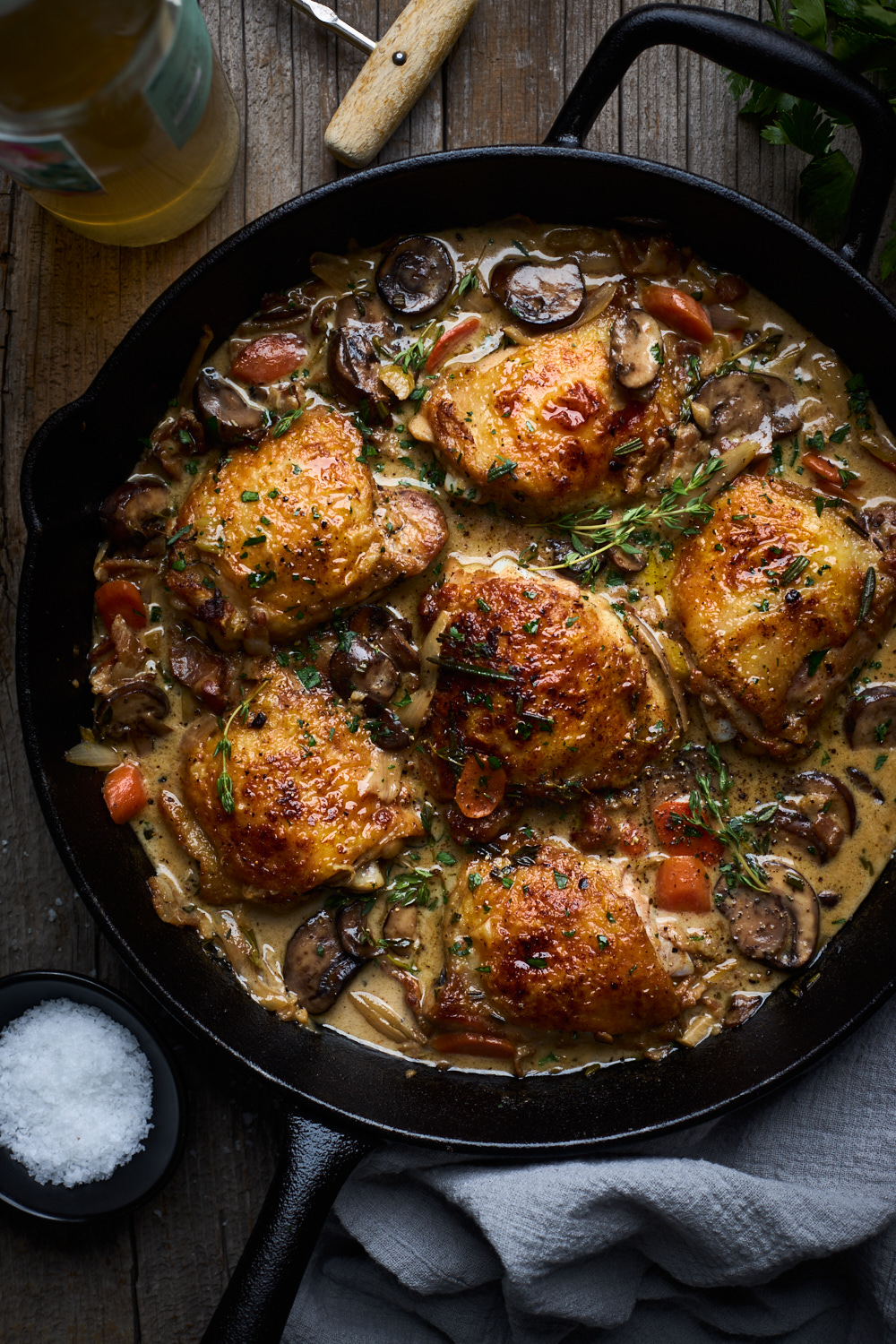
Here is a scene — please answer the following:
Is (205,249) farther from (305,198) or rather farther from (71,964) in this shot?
(71,964)

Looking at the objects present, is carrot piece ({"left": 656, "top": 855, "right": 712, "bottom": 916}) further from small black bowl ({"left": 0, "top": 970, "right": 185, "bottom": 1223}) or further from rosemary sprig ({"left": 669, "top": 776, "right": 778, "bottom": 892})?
small black bowl ({"left": 0, "top": 970, "right": 185, "bottom": 1223})

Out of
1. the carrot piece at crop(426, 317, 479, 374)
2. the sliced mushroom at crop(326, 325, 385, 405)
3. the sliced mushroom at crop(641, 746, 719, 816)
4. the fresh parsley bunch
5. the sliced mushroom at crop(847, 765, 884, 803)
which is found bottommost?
the sliced mushroom at crop(641, 746, 719, 816)

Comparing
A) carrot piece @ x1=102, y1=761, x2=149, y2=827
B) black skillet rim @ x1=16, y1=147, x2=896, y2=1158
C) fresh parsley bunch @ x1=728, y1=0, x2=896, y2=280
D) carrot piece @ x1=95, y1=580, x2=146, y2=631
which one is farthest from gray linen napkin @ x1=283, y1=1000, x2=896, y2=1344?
fresh parsley bunch @ x1=728, y1=0, x2=896, y2=280

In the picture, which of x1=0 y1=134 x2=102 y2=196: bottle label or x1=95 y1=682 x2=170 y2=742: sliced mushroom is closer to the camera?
x1=0 y1=134 x2=102 y2=196: bottle label

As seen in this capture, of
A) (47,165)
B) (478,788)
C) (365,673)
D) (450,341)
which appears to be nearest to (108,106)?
(47,165)

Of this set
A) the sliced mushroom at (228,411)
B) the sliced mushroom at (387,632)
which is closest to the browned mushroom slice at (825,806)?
the sliced mushroom at (387,632)

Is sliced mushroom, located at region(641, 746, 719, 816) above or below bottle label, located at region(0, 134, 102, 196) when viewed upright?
below

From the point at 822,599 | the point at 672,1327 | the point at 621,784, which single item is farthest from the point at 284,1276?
the point at 822,599
